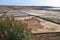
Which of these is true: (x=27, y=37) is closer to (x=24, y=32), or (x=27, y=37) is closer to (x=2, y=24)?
(x=24, y=32)

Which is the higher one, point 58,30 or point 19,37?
point 19,37

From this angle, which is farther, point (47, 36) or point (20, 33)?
point (47, 36)

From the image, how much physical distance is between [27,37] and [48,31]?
2.03 meters

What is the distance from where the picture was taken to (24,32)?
373cm

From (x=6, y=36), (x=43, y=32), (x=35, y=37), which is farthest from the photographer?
(x=43, y=32)

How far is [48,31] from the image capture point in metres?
5.73

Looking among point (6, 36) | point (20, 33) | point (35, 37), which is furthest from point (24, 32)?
point (35, 37)

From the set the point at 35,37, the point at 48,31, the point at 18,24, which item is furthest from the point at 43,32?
the point at 18,24

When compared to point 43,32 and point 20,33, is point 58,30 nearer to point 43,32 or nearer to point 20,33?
point 43,32

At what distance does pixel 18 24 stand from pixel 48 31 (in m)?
2.03

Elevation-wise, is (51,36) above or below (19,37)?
below

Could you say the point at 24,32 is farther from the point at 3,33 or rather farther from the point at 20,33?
the point at 3,33

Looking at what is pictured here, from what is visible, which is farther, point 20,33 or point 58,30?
point 58,30

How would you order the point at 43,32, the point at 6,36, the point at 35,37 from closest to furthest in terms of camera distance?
1. the point at 6,36
2. the point at 35,37
3. the point at 43,32
